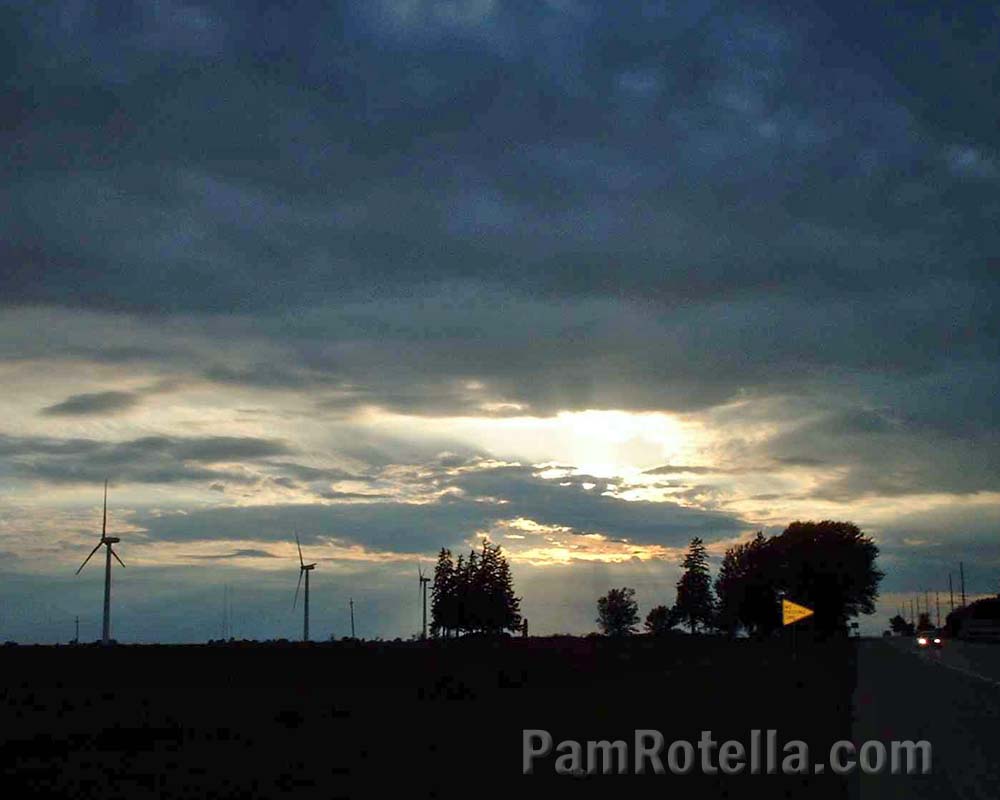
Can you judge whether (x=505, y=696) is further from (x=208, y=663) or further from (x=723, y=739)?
(x=208, y=663)

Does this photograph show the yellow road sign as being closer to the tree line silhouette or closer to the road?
the road

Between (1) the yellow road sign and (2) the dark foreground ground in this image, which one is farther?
(1) the yellow road sign

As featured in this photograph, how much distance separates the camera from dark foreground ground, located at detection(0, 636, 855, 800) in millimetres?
18266

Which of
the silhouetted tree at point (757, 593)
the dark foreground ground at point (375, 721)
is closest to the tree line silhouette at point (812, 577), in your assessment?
the silhouetted tree at point (757, 593)

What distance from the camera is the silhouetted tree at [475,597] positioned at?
193500 millimetres

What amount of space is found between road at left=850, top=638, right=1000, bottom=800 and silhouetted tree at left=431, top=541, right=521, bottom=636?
468 ft

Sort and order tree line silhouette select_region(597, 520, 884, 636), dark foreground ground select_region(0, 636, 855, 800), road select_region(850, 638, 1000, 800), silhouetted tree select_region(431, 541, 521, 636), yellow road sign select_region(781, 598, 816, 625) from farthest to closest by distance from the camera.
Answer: silhouetted tree select_region(431, 541, 521, 636)
tree line silhouette select_region(597, 520, 884, 636)
yellow road sign select_region(781, 598, 816, 625)
dark foreground ground select_region(0, 636, 855, 800)
road select_region(850, 638, 1000, 800)

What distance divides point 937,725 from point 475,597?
171 meters

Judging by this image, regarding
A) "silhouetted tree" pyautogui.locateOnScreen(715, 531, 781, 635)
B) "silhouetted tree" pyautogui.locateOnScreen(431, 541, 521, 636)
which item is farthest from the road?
"silhouetted tree" pyautogui.locateOnScreen(431, 541, 521, 636)

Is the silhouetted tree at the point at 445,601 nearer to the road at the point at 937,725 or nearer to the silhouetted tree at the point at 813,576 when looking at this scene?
the silhouetted tree at the point at 813,576

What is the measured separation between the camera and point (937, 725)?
26625 millimetres

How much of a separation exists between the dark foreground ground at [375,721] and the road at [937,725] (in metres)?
0.88

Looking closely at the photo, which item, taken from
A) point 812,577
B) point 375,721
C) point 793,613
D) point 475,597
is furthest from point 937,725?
point 475,597

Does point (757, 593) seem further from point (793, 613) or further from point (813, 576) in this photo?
point (793, 613)
